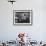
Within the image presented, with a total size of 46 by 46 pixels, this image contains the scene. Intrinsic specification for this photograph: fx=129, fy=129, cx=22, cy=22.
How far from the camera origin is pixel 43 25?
5113 mm

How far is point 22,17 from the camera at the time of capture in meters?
5.15

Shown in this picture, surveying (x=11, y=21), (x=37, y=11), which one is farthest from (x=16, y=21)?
(x=37, y=11)

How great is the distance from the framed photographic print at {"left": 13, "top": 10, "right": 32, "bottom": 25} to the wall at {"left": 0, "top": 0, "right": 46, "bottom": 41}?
0.12 m

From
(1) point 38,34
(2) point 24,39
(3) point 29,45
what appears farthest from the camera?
(1) point 38,34

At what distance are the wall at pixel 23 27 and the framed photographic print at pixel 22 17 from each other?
→ 0.39 feet

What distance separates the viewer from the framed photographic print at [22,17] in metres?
5.13

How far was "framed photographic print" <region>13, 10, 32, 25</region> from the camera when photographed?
16.8 feet

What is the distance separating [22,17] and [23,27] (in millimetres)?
402

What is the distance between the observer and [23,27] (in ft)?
16.9

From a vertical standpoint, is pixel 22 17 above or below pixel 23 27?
above

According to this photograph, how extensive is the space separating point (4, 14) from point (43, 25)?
1.62 metres

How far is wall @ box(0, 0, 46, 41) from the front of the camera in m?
5.11

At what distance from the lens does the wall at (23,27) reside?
5109 millimetres

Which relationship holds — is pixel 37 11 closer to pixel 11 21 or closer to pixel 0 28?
pixel 11 21
